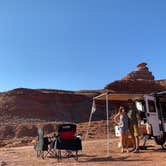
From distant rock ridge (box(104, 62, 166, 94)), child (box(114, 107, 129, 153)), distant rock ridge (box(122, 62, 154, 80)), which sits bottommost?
child (box(114, 107, 129, 153))

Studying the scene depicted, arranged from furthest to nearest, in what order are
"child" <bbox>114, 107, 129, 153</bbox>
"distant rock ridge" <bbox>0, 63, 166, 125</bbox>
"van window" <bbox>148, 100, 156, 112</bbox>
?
"distant rock ridge" <bbox>0, 63, 166, 125</bbox>
"van window" <bbox>148, 100, 156, 112</bbox>
"child" <bbox>114, 107, 129, 153</bbox>

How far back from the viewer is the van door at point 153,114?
14.9 m

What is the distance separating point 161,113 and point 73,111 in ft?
166

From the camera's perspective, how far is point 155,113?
1524 cm

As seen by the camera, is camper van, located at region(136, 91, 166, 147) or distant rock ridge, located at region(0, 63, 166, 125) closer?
camper van, located at region(136, 91, 166, 147)

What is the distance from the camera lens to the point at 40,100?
65.4m

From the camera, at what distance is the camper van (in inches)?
586

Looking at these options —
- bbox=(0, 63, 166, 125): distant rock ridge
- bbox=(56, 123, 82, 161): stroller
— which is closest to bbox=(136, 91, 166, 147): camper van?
bbox=(56, 123, 82, 161): stroller

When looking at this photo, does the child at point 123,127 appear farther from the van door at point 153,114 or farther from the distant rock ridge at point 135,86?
the distant rock ridge at point 135,86

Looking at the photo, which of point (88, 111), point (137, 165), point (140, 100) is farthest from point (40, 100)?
point (137, 165)

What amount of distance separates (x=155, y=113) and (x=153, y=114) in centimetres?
16

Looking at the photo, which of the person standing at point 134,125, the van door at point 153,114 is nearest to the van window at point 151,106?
the van door at point 153,114

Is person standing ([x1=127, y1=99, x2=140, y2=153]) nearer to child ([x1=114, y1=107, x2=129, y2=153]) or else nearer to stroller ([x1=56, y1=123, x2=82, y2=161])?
child ([x1=114, y1=107, x2=129, y2=153])

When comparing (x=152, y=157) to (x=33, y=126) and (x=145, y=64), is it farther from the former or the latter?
(x=145, y=64)
